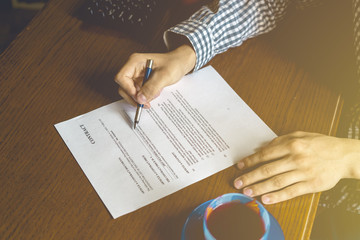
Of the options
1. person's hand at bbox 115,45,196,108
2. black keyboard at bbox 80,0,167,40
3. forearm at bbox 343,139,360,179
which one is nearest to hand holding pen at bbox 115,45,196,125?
person's hand at bbox 115,45,196,108

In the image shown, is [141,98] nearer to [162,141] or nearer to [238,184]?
[162,141]

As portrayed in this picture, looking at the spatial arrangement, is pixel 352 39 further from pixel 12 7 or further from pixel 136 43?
pixel 12 7

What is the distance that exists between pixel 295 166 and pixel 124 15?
499mm

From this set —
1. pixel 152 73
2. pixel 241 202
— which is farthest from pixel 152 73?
pixel 241 202

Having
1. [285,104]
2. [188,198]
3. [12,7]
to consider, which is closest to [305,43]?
[285,104]

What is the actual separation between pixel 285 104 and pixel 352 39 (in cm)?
28

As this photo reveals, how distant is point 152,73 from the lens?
0.71 meters

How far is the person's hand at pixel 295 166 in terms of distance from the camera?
0.59 m

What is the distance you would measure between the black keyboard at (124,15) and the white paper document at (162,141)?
0.18 metres

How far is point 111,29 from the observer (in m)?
0.82

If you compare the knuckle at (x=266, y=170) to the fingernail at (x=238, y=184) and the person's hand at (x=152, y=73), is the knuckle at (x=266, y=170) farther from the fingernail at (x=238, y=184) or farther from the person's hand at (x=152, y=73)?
the person's hand at (x=152, y=73)

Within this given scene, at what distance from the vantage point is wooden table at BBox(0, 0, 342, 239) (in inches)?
21.3

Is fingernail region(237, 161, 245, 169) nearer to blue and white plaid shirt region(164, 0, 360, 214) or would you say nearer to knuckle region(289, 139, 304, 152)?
knuckle region(289, 139, 304, 152)

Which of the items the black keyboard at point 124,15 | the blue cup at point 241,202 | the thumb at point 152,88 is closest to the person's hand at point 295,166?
the blue cup at point 241,202
